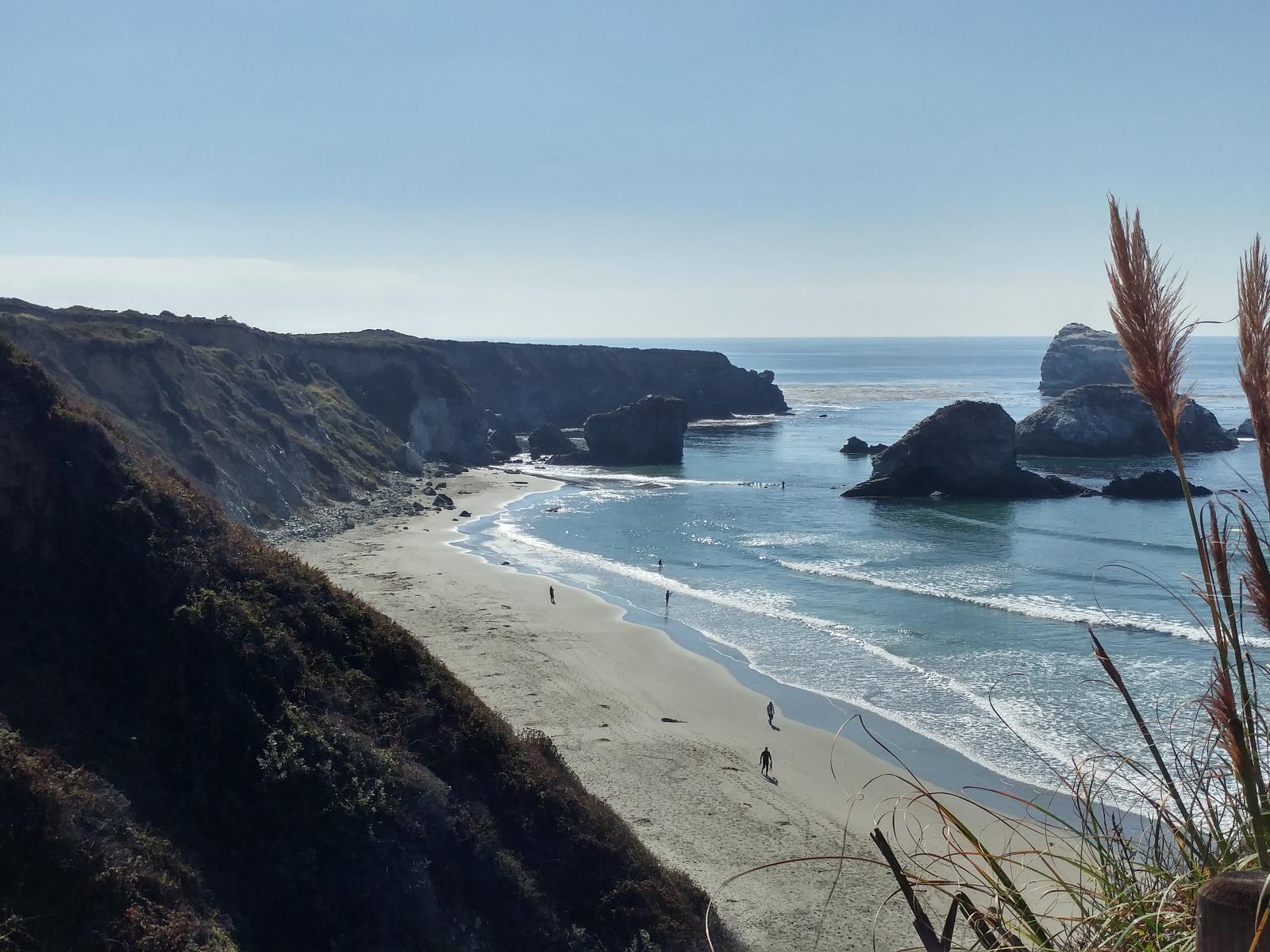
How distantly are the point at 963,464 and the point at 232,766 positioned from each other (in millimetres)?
51064

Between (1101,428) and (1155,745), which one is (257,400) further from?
(1101,428)

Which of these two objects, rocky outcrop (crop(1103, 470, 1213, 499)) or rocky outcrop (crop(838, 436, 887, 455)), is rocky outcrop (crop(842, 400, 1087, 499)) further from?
rocky outcrop (crop(838, 436, 887, 455))

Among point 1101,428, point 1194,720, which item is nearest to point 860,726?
point 1194,720

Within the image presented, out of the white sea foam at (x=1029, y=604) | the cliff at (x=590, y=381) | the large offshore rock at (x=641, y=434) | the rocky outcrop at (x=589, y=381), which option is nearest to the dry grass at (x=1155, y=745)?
the white sea foam at (x=1029, y=604)

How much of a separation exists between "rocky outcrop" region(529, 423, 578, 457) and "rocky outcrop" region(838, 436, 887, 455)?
74.8 ft

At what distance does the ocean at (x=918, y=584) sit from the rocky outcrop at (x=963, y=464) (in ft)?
6.54

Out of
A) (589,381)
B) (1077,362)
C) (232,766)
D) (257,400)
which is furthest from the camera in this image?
(1077,362)

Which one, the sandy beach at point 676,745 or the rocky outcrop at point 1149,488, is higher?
the rocky outcrop at point 1149,488

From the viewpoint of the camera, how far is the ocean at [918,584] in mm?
21344

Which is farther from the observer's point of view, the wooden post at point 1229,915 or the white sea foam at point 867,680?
the white sea foam at point 867,680

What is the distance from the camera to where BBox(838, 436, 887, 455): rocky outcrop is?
248 ft

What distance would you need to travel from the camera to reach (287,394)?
189 ft

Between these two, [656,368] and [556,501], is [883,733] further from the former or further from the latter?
[656,368]

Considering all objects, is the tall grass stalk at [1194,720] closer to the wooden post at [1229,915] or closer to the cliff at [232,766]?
the wooden post at [1229,915]
